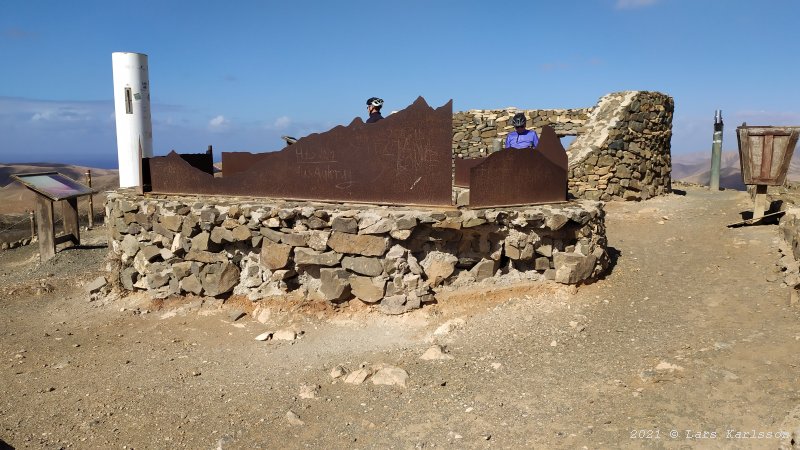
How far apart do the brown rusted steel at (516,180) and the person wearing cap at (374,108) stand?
1757mm

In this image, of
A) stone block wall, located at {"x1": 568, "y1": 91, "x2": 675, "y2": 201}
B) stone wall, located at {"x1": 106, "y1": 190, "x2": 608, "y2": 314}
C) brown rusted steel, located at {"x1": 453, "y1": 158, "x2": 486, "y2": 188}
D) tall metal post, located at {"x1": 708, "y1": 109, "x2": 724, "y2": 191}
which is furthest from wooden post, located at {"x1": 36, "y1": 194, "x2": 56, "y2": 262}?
tall metal post, located at {"x1": 708, "y1": 109, "x2": 724, "y2": 191}

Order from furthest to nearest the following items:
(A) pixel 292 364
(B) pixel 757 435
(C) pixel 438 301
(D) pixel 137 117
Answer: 1. (D) pixel 137 117
2. (C) pixel 438 301
3. (A) pixel 292 364
4. (B) pixel 757 435

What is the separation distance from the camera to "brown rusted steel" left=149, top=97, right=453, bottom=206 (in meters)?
6.58

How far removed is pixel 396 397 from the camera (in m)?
Answer: 4.73

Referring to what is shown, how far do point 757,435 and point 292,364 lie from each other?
152 inches

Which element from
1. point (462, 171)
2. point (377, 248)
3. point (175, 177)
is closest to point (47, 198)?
point (175, 177)

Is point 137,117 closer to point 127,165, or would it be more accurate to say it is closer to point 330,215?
point 127,165

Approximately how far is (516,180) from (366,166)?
181cm

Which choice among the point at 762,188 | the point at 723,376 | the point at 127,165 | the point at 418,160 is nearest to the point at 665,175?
the point at 762,188

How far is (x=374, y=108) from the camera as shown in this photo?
756 centimetres

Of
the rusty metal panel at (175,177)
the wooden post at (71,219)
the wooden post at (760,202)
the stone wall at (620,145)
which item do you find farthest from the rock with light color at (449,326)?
Answer: the wooden post at (71,219)

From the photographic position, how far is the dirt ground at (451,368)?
13.4 feet

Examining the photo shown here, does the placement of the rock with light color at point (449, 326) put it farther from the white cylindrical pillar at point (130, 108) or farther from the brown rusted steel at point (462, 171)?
the white cylindrical pillar at point (130, 108)

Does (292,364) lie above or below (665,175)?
below
